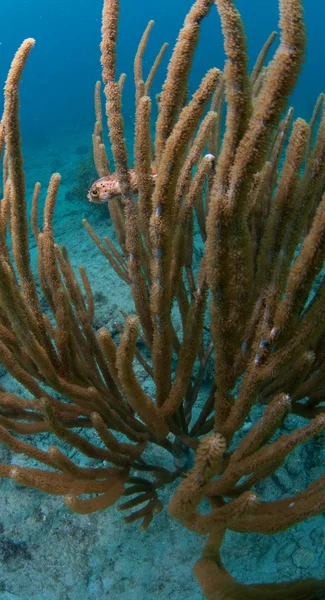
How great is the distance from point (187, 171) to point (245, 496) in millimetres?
1500

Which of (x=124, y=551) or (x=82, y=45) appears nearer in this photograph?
(x=124, y=551)

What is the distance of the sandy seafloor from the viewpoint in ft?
7.75

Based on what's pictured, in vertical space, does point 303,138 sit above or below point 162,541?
above

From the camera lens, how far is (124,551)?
2598 mm

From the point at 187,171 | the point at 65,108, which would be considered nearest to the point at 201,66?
the point at 65,108

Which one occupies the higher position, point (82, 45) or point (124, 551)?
point (82, 45)

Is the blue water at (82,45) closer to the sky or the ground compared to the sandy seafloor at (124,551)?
closer to the sky

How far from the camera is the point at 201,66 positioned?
5491 centimetres

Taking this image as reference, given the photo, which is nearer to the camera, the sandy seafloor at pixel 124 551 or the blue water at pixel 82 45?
the sandy seafloor at pixel 124 551

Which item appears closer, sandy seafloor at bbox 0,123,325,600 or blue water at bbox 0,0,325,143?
sandy seafloor at bbox 0,123,325,600

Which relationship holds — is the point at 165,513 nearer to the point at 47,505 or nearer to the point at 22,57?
the point at 47,505

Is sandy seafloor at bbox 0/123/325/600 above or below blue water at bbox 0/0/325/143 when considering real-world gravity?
below

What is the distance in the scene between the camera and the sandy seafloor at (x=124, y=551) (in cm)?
236

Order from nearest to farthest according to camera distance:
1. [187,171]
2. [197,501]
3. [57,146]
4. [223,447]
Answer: [223,447] → [197,501] → [187,171] → [57,146]
